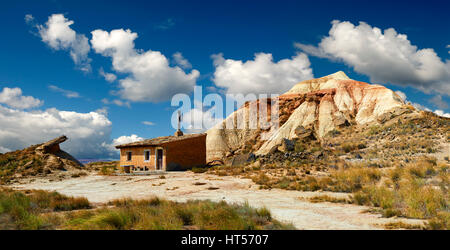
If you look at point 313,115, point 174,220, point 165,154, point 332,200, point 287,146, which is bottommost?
point 332,200

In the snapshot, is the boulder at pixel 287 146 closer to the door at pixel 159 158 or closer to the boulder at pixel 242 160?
the boulder at pixel 242 160

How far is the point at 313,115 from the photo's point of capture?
161ft

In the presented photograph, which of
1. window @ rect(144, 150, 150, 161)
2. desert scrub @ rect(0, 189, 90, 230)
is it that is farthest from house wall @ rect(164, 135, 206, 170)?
desert scrub @ rect(0, 189, 90, 230)

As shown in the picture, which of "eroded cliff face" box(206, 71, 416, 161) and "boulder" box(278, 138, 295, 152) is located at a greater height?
→ "eroded cliff face" box(206, 71, 416, 161)

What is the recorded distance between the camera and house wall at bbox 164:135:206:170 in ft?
90.6

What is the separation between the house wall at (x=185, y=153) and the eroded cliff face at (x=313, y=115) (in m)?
13.4

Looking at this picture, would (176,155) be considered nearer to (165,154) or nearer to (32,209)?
(165,154)

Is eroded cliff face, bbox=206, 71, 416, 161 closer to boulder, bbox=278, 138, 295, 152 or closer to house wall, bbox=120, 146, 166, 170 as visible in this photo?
boulder, bbox=278, 138, 295, 152

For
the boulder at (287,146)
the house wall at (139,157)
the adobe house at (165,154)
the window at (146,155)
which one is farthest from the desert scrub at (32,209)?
the boulder at (287,146)

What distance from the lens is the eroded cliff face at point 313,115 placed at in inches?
1762

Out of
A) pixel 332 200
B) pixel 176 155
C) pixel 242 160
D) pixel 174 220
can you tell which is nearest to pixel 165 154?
pixel 176 155

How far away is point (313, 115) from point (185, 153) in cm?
2774
